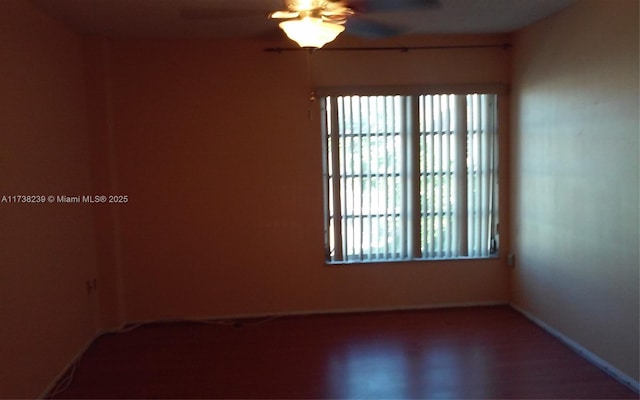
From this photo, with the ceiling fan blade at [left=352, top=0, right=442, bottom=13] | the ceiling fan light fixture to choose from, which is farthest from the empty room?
the ceiling fan light fixture

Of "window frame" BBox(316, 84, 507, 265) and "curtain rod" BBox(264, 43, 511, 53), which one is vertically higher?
"curtain rod" BBox(264, 43, 511, 53)

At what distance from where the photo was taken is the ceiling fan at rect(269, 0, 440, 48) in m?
2.07

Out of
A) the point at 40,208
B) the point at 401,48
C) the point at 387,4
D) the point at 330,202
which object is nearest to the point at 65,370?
the point at 40,208

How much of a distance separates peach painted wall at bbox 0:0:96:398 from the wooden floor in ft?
1.10

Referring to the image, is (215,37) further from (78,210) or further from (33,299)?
(33,299)

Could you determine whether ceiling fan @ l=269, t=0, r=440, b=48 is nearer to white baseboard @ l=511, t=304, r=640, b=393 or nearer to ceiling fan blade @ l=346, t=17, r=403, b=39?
ceiling fan blade @ l=346, t=17, r=403, b=39

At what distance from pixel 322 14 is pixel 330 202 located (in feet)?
6.85

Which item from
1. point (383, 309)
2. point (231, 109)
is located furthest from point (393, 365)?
point (231, 109)

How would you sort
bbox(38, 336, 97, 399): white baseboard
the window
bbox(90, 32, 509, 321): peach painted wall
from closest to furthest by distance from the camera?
bbox(38, 336, 97, 399): white baseboard < bbox(90, 32, 509, 321): peach painted wall < the window

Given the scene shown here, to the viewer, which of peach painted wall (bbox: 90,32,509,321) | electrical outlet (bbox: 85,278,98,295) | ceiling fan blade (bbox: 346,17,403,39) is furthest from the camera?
peach painted wall (bbox: 90,32,509,321)

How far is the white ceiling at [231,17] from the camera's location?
2896 mm

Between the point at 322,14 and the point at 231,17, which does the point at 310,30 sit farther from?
the point at 231,17

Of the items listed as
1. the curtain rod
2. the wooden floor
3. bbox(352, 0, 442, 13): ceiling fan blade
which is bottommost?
the wooden floor

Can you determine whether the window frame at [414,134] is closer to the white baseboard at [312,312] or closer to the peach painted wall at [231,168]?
the peach painted wall at [231,168]
